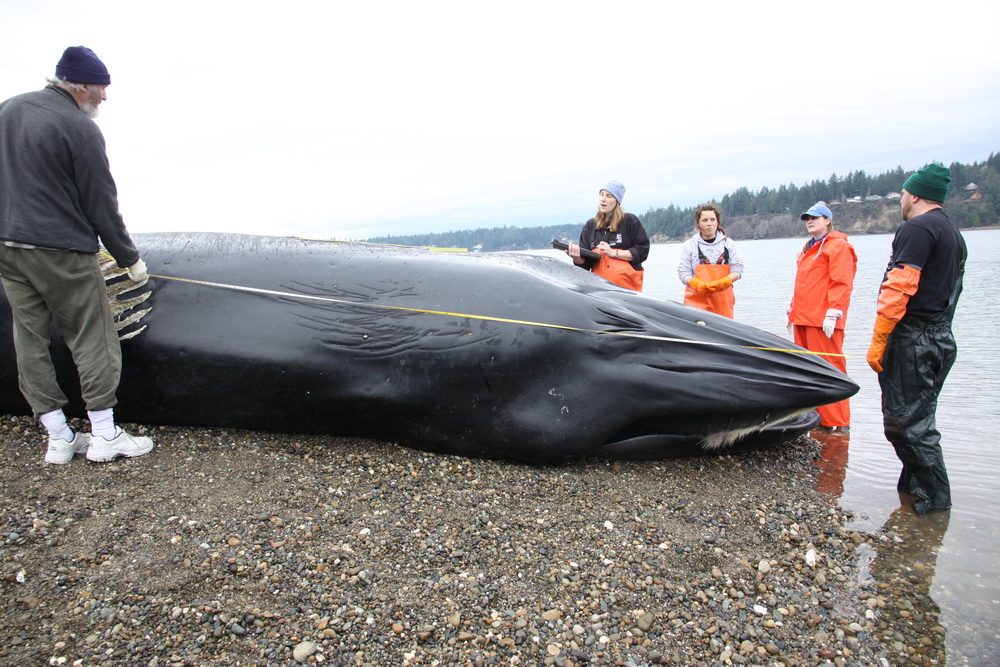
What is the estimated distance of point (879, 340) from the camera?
5.01 m

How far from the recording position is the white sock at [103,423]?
4.55 m

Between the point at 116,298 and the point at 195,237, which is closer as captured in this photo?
the point at 116,298

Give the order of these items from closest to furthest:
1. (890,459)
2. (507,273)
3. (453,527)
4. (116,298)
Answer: (453,527) → (116,298) → (507,273) → (890,459)

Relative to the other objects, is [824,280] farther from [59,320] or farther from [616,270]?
[59,320]

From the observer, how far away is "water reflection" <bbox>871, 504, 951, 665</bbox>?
11.7 ft

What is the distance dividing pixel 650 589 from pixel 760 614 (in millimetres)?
609

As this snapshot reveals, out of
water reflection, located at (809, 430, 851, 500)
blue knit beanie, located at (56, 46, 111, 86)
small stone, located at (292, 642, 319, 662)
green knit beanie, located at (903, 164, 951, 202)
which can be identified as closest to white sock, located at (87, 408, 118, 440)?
blue knit beanie, located at (56, 46, 111, 86)

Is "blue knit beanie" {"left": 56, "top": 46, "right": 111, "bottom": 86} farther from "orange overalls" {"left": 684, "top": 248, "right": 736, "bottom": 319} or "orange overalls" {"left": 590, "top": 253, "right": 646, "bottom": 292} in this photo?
"orange overalls" {"left": 684, "top": 248, "right": 736, "bottom": 319}

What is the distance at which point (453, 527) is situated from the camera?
13.9 ft

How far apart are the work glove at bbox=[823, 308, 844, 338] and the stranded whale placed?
1922 millimetres

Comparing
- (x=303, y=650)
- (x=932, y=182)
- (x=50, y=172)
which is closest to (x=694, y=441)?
(x=932, y=182)

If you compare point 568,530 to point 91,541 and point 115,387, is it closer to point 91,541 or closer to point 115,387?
point 91,541

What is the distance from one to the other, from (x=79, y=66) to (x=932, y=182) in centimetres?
614

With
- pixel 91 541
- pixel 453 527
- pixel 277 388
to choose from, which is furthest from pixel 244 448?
pixel 453 527
